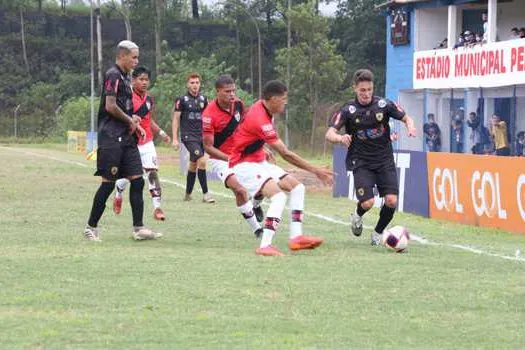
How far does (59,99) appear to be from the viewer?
275ft

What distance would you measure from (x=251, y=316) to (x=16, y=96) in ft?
256

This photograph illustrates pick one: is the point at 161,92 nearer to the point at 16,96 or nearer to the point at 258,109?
the point at 16,96

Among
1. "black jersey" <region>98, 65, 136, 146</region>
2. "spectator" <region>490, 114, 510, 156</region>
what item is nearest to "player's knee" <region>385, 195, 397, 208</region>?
"black jersey" <region>98, 65, 136, 146</region>

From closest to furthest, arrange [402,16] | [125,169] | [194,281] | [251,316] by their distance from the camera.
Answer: [251,316] → [194,281] → [125,169] → [402,16]

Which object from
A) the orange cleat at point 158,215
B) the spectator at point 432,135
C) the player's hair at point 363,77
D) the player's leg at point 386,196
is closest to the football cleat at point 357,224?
the player's leg at point 386,196

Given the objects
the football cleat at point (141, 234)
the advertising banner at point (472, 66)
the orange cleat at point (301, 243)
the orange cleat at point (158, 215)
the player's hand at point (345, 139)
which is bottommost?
the orange cleat at point (158, 215)

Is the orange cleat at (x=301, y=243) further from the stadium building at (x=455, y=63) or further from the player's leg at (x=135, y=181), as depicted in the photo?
the stadium building at (x=455, y=63)

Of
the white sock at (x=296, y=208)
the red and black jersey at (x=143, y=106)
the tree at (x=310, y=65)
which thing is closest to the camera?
the white sock at (x=296, y=208)

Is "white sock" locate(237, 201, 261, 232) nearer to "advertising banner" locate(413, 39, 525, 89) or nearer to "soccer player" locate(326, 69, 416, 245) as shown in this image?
"soccer player" locate(326, 69, 416, 245)

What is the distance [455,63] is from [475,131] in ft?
16.7

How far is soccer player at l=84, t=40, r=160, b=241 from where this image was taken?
12492 mm

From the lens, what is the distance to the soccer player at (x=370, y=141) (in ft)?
42.4

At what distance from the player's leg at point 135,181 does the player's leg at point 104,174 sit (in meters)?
0.13

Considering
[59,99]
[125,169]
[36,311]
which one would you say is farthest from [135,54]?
[59,99]
